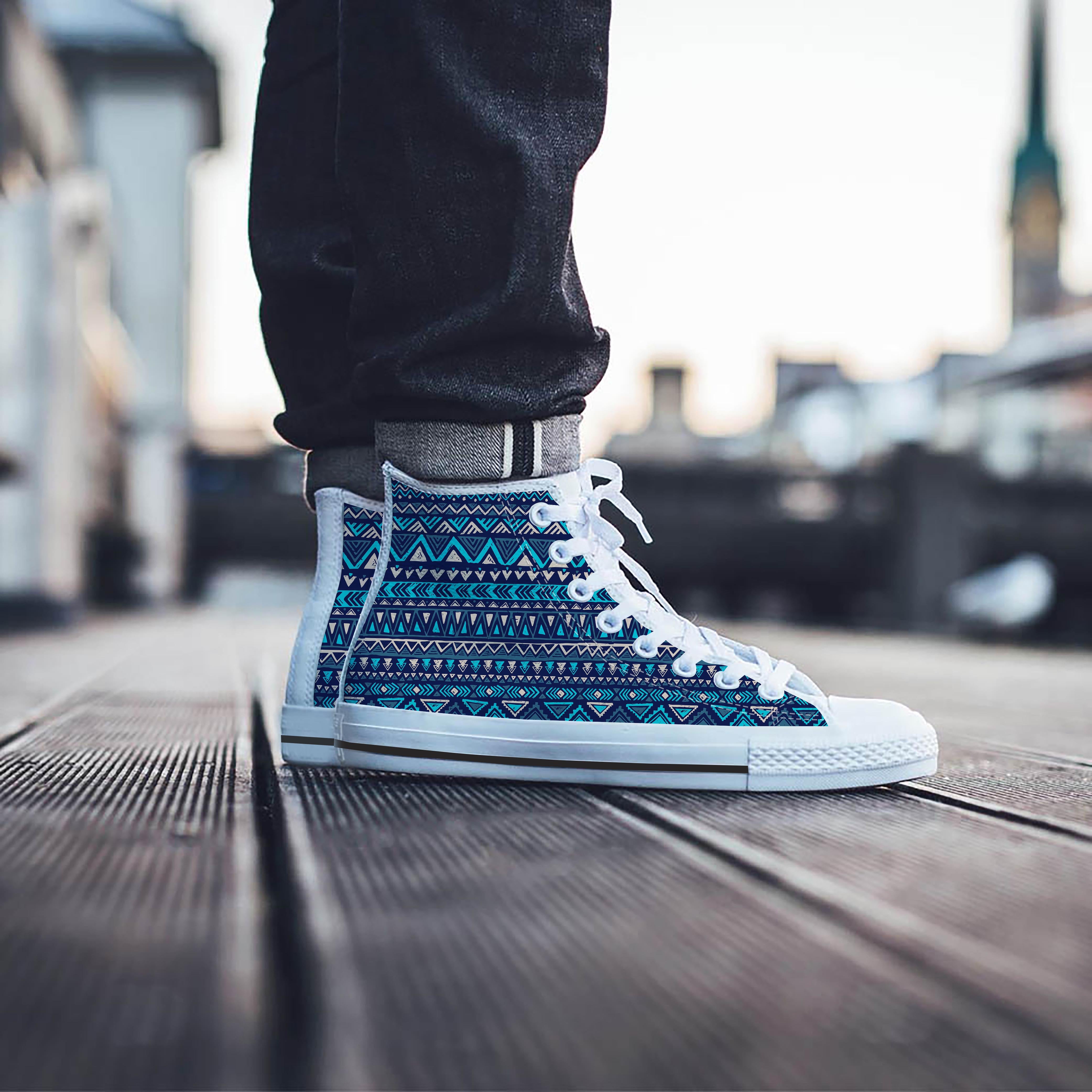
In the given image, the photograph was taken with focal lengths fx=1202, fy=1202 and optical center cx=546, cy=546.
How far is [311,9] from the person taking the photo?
943 mm

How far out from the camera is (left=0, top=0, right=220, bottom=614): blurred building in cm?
336

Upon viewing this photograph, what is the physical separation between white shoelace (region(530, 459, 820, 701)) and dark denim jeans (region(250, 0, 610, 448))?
69 millimetres

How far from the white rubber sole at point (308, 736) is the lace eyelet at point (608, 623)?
0.65 ft

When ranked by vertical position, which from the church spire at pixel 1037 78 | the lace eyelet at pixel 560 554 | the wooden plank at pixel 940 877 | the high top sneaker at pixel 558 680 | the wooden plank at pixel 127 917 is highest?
the church spire at pixel 1037 78

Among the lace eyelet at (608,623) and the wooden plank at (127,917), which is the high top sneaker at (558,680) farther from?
the wooden plank at (127,917)

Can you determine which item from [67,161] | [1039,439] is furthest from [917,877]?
[1039,439]

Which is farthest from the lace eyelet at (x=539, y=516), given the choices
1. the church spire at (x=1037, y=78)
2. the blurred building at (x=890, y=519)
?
the church spire at (x=1037, y=78)

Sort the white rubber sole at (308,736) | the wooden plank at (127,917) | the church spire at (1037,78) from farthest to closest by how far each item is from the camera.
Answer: the church spire at (1037,78)
the white rubber sole at (308,736)
the wooden plank at (127,917)

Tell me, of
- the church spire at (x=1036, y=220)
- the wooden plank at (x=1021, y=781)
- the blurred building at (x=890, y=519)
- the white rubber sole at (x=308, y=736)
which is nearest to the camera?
the wooden plank at (x=1021, y=781)

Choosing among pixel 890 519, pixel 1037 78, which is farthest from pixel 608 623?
pixel 1037 78

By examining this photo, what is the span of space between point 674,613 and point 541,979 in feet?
1.51

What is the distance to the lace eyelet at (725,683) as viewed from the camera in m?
0.81

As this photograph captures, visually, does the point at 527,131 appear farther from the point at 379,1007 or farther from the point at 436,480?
the point at 379,1007

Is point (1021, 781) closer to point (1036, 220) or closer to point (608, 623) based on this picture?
point (608, 623)
